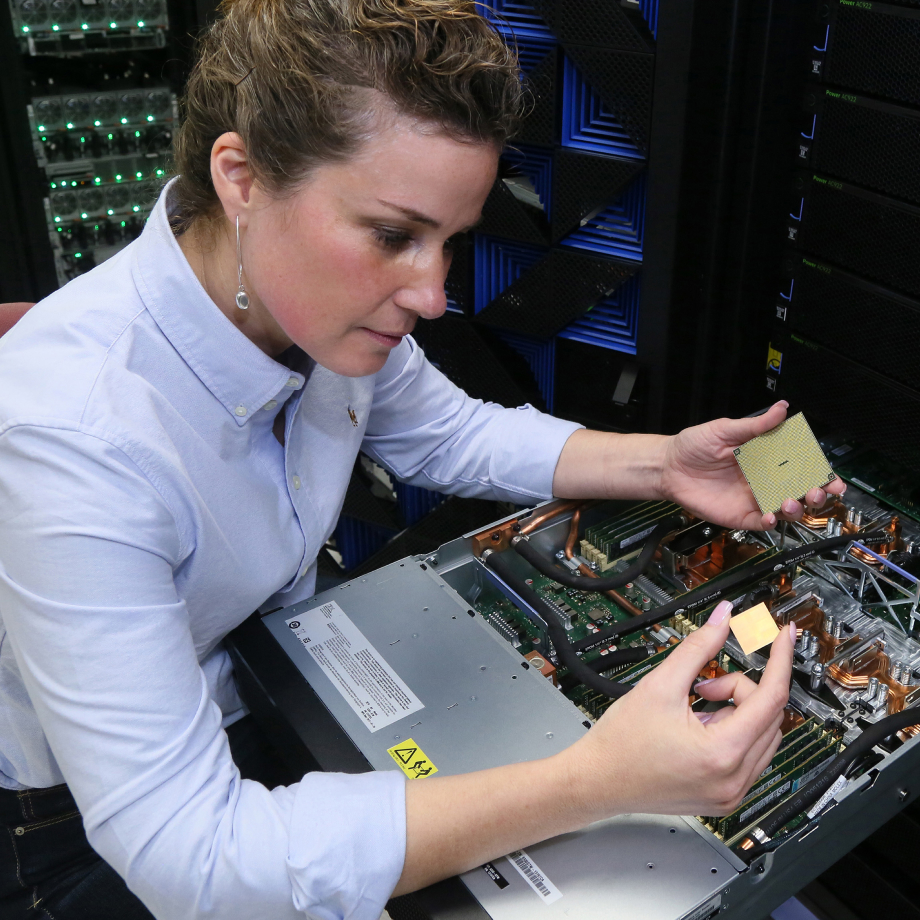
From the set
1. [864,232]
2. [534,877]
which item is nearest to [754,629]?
[534,877]

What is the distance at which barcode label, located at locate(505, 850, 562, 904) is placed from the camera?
3.27 feet

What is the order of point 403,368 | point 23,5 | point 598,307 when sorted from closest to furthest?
point 403,368
point 598,307
point 23,5

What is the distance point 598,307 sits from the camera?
81.5 inches

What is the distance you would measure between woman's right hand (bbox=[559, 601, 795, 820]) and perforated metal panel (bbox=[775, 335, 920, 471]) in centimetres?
76

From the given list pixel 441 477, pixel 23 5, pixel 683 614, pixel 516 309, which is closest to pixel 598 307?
pixel 516 309

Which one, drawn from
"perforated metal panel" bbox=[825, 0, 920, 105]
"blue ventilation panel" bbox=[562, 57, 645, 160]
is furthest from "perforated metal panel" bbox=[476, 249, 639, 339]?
"perforated metal panel" bbox=[825, 0, 920, 105]

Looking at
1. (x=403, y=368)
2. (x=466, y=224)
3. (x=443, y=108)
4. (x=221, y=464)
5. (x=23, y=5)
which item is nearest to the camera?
(x=443, y=108)

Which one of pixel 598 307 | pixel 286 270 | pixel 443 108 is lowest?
pixel 598 307

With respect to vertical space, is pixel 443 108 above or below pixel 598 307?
above

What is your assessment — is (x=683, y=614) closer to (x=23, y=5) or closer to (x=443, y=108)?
(x=443, y=108)

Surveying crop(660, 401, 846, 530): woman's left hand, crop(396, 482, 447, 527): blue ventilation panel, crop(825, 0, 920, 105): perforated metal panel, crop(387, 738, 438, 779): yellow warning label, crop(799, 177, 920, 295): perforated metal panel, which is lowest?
crop(396, 482, 447, 527): blue ventilation panel

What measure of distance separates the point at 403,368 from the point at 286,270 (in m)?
0.54

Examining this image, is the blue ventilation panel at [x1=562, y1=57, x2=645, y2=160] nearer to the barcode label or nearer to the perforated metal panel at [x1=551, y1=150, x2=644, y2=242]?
the perforated metal panel at [x1=551, y1=150, x2=644, y2=242]

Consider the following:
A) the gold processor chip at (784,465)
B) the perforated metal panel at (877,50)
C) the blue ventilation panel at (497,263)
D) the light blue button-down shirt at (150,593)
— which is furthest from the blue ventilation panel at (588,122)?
the light blue button-down shirt at (150,593)
